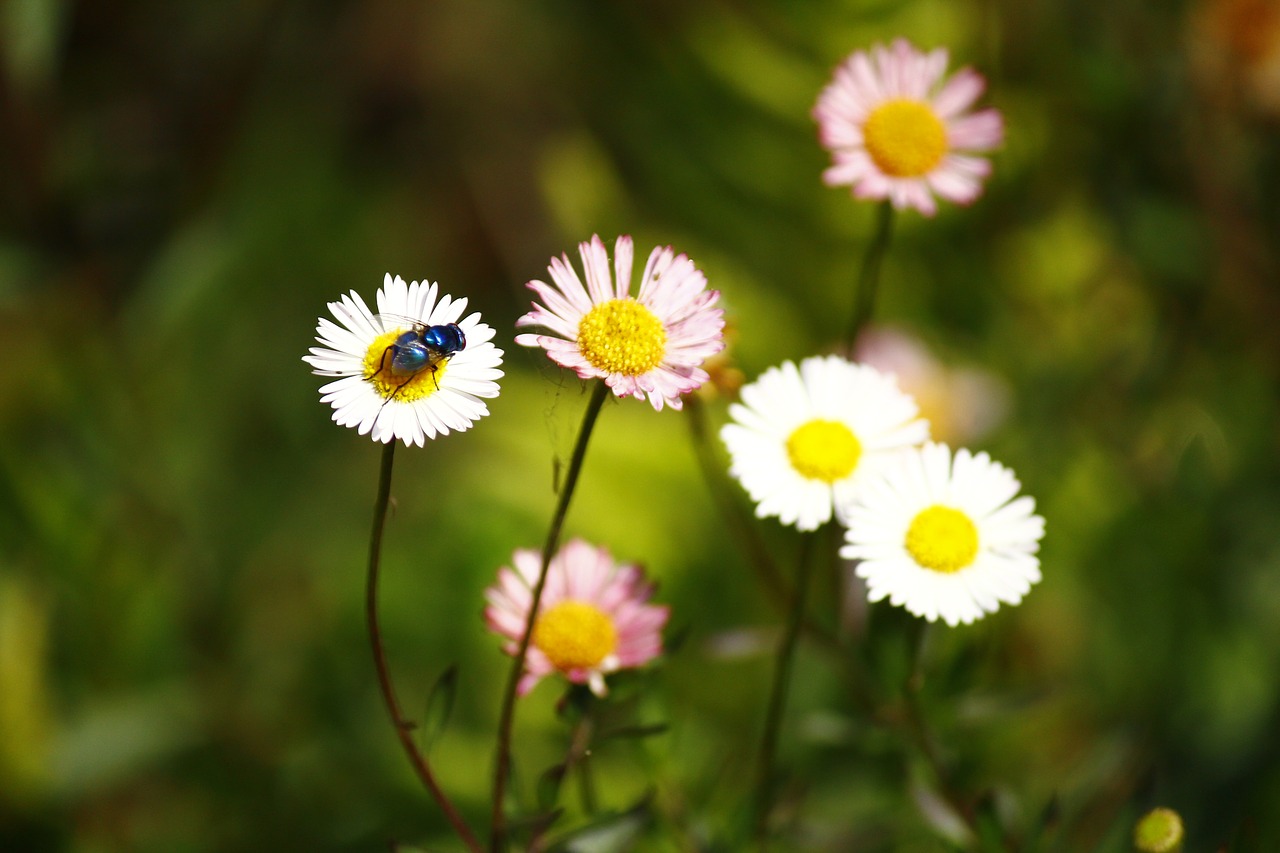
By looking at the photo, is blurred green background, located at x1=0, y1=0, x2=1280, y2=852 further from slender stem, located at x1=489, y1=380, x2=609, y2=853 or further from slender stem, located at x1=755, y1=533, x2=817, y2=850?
slender stem, located at x1=489, y1=380, x2=609, y2=853

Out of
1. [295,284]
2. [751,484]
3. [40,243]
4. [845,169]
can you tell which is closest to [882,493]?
[751,484]

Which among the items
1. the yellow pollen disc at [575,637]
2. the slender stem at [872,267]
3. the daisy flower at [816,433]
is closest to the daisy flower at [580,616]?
the yellow pollen disc at [575,637]

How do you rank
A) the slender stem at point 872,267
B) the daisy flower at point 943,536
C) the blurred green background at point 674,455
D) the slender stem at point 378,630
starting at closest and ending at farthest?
1. the slender stem at point 378,630
2. the daisy flower at point 943,536
3. the slender stem at point 872,267
4. the blurred green background at point 674,455

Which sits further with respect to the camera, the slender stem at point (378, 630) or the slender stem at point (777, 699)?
the slender stem at point (777, 699)

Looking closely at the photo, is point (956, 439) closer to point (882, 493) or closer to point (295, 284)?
point (882, 493)

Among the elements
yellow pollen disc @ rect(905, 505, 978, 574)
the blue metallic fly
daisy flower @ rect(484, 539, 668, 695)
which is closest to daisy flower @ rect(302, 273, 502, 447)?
the blue metallic fly

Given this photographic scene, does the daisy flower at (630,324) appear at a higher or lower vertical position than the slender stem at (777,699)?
higher

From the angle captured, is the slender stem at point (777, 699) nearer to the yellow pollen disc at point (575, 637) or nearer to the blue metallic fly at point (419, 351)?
the yellow pollen disc at point (575, 637)

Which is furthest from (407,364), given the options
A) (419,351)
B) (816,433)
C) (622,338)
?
(816,433)
